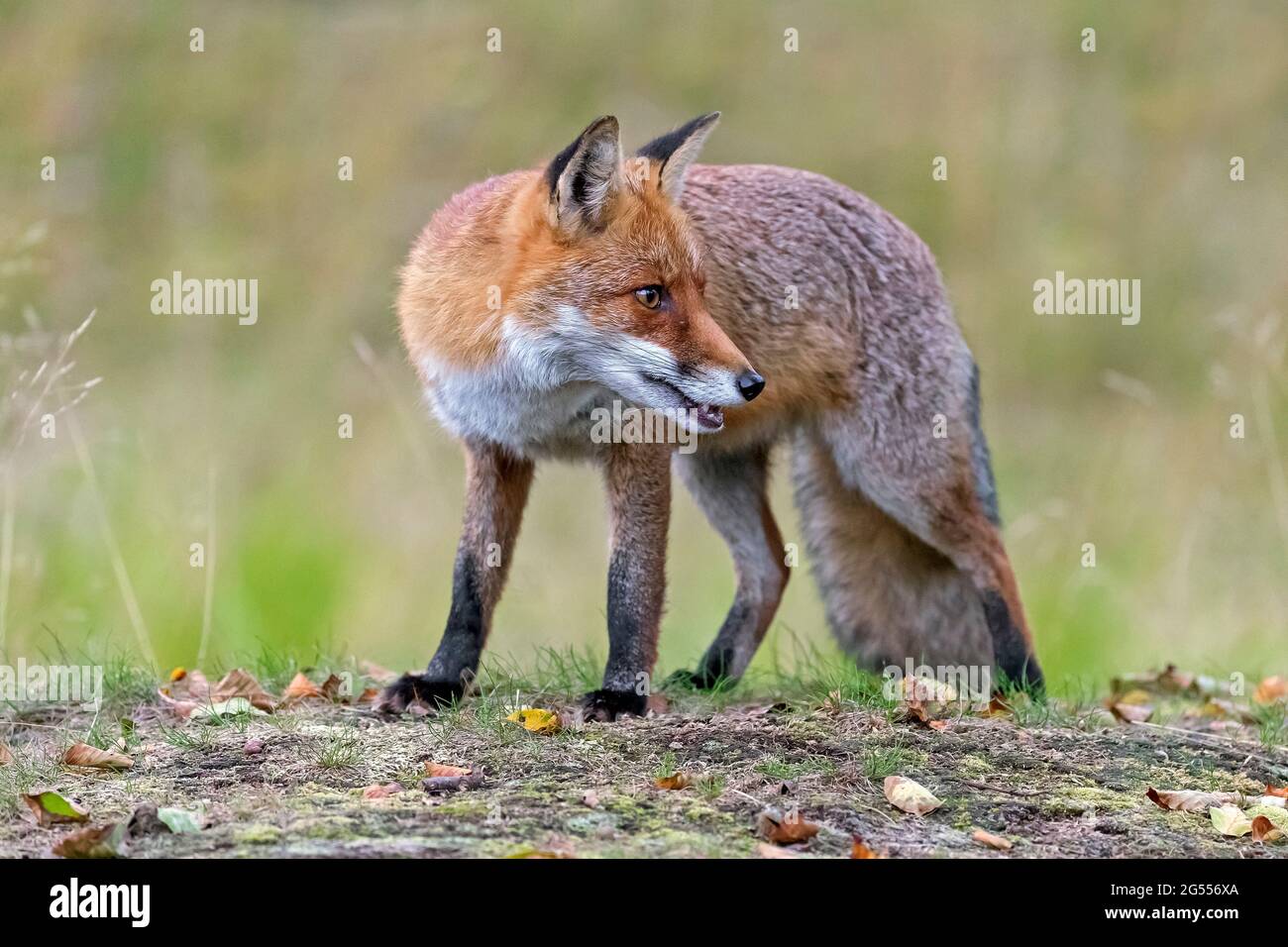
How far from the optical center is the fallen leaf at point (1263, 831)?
4578 mm

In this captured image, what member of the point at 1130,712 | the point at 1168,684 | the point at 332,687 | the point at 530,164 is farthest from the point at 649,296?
the point at 530,164

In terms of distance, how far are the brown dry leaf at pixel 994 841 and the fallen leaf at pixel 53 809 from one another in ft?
8.94

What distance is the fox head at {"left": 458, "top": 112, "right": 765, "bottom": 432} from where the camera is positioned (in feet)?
17.8

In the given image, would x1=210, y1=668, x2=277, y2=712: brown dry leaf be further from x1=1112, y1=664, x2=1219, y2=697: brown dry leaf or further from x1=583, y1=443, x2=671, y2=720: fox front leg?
x1=1112, y1=664, x2=1219, y2=697: brown dry leaf

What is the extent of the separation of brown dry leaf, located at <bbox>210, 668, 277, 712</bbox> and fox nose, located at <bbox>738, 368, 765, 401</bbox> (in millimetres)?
2260

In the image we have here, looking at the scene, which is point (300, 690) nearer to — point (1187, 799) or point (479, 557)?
point (479, 557)

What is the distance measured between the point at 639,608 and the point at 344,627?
11.7 ft

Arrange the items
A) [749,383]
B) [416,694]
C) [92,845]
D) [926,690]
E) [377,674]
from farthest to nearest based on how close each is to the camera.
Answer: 1. [377,674]
2. [926,690]
3. [416,694]
4. [749,383]
5. [92,845]

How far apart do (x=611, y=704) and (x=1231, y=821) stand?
7.49ft

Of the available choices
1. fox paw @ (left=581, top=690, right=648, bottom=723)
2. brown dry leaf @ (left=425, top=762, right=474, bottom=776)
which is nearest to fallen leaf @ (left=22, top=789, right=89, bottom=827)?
brown dry leaf @ (left=425, top=762, right=474, bottom=776)

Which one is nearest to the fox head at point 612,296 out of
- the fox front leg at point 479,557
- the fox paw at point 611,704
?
the fox front leg at point 479,557

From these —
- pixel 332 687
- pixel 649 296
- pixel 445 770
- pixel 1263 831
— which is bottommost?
pixel 1263 831

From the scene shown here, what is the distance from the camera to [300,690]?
19.3 ft
